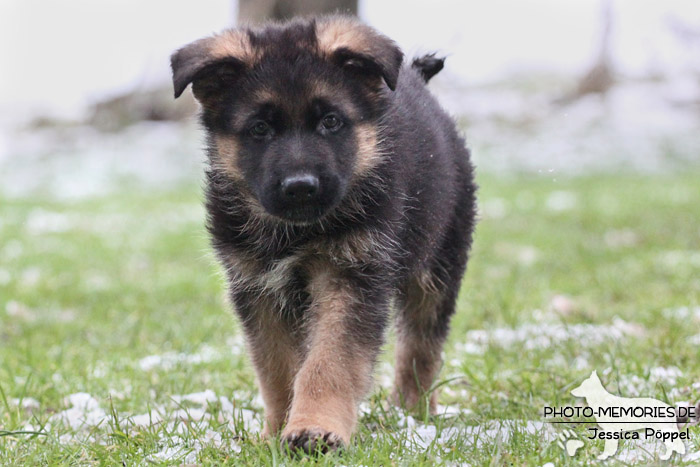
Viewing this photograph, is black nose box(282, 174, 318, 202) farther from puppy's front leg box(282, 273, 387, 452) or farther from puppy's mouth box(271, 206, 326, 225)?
puppy's front leg box(282, 273, 387, 452)

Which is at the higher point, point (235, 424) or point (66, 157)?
point (235, 424)

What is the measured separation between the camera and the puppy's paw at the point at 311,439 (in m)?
2.99

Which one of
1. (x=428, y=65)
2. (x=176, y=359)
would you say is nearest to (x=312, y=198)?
(x=428, y=65)

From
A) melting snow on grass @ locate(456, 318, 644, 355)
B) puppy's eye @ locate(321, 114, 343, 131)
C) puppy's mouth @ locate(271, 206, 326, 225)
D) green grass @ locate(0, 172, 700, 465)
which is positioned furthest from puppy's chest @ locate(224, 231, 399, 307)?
melting snow on grass @ locate(456, 318, 644, 355)

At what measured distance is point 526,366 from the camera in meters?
4.51

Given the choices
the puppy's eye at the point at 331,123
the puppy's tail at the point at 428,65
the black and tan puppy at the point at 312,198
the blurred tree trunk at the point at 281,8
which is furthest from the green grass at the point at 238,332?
the blurred tree trunk at the point at 281,8

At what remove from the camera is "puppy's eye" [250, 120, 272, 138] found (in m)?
3.36

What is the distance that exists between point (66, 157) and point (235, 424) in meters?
16.7

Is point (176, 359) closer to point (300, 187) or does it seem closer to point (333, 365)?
point (333, 365)

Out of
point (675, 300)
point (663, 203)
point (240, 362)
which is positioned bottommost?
point (663, 203)

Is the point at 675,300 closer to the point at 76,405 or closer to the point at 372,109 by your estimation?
the point at 372,109

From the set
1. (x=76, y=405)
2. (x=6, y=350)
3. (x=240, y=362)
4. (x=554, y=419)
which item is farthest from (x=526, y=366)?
(x=6, y=350)

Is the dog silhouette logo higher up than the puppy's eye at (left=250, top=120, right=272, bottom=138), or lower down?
lower down

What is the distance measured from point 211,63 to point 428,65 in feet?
4.94
